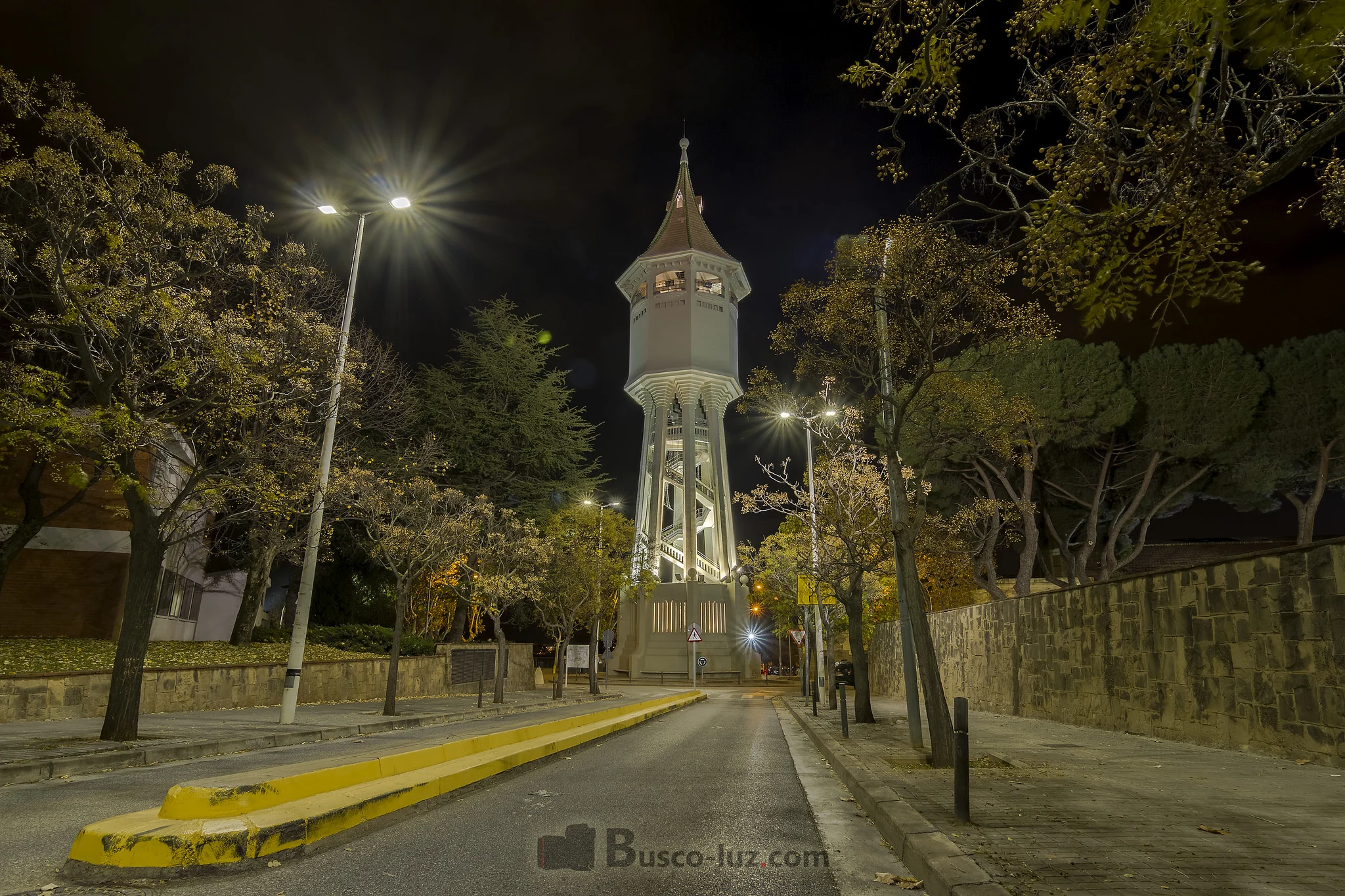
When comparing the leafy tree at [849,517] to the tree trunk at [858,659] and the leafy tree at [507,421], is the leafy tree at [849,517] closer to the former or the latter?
the tree trunk at [858,659]

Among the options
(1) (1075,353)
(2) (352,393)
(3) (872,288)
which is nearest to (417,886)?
(3) (872,288)

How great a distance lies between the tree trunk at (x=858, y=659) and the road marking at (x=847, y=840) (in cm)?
651

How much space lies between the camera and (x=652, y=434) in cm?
5359

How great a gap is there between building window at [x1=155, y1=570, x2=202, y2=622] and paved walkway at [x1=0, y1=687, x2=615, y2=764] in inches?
313

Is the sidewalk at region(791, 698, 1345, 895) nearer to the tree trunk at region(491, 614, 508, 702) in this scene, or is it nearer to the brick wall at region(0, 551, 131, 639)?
the tree trunk at region(491, 614, 508, 702)

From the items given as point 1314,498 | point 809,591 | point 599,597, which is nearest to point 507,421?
point 599,597

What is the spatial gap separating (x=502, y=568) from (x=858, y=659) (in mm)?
13562

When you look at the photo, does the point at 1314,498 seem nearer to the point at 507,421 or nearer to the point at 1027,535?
the point at 1027,535

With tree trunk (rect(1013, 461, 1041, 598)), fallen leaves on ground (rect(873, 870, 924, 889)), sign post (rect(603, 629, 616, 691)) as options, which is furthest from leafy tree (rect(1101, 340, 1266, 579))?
fallen leaves on ground (rect(873, 870, 924, 889))

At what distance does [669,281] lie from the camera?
181 ft

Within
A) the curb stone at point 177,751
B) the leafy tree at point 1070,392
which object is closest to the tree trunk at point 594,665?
the curb stone at point 177,751

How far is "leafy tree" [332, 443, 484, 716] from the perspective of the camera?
721 inches

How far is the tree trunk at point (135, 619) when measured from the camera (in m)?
11.0

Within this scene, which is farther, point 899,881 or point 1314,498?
point 1314,498
